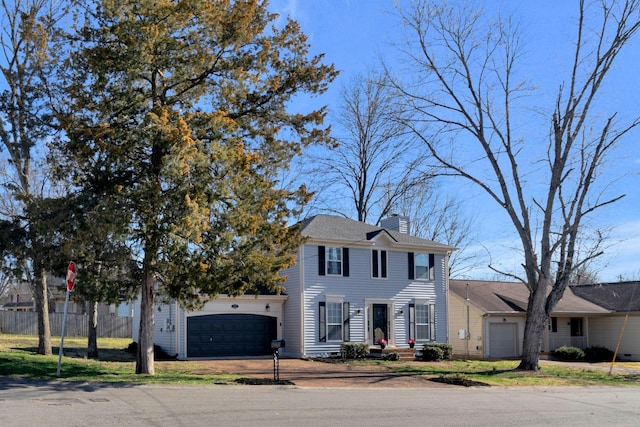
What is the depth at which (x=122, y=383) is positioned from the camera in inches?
655

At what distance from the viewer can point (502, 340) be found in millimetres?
36406

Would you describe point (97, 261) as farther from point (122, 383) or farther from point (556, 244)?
point (556, 244)

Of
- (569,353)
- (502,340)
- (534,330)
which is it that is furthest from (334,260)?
(569,353)

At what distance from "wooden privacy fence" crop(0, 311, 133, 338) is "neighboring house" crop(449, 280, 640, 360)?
24322 mm

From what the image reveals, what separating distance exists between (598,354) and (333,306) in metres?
17.0

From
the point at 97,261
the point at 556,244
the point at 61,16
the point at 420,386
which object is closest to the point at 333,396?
the point at 420,386

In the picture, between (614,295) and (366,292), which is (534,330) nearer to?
(366,292)

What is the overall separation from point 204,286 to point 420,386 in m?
7.33

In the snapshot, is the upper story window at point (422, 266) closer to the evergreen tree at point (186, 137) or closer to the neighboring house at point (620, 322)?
the neighboring house at point (620, 322)

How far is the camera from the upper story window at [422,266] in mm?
33531

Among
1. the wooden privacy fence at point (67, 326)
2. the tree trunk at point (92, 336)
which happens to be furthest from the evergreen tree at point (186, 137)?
the wooden privacy fence at point (67, 326)

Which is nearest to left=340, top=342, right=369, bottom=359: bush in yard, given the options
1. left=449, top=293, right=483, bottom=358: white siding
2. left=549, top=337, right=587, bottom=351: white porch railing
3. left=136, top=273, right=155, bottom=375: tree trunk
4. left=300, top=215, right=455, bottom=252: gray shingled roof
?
left=300, top=215, right=455, bottom=252: gray shingled roof

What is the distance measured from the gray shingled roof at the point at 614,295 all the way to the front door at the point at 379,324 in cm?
1411

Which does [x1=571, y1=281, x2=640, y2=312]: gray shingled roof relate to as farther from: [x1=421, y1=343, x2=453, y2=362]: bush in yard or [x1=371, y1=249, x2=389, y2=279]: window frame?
[x1=371, y1=249, x2=389, y2=279]: window frame
